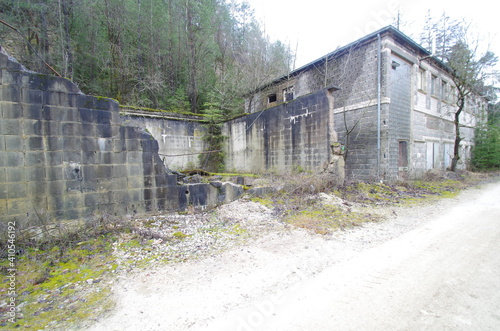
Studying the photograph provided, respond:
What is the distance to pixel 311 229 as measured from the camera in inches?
164

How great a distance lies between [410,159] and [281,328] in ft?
41.8

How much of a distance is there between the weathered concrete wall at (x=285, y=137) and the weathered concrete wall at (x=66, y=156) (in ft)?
17.5

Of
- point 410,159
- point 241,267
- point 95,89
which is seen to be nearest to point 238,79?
point 95,89

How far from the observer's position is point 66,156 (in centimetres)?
392

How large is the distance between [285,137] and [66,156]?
718 cm

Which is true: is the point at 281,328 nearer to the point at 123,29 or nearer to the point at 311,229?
the point at 311,229

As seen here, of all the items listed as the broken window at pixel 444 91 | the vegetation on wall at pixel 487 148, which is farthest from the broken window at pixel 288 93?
the vegetation on wall at pixel 487 148

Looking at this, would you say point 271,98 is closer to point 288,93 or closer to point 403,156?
point 288,93

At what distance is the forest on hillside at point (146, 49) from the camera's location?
10609mm

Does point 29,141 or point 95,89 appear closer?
point 29,141

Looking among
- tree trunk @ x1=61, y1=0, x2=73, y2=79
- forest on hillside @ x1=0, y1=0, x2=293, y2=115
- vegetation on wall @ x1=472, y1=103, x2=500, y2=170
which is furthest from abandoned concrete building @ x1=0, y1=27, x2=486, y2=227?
tree trunk @ x1=61, y1=0, x2=73, y2=79

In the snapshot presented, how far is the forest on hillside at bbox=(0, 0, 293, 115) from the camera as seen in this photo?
10.6 metres

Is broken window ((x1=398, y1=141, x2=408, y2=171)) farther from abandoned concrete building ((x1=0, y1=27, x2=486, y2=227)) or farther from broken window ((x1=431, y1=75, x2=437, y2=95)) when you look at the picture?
broken window ((x1=431, y1=75, x2=437, y2=95))

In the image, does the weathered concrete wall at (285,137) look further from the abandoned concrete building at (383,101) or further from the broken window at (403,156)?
the broken window at (403,156)
